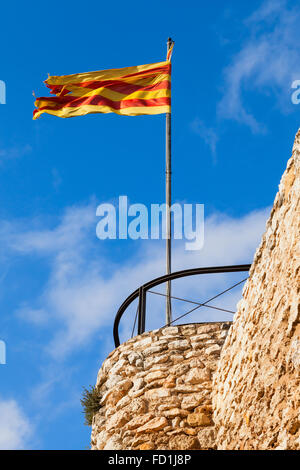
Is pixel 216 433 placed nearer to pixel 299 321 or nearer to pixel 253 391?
pixel 253 391

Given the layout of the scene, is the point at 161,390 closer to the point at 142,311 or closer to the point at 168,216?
the point at 142,311

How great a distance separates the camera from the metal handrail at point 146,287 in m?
8.23

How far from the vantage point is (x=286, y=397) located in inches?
192

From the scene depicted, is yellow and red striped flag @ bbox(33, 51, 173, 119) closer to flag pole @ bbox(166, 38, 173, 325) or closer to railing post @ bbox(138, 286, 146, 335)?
flag pole @ bbox(166, 38, 173, 325)

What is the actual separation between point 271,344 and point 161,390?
237cm

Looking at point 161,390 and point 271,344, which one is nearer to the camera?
point 271,344

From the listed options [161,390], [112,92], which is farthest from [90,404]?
[112,92]

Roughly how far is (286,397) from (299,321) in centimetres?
60

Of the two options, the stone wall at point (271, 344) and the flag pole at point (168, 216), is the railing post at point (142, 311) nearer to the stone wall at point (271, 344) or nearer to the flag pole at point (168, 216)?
the flag pole at point (168, 216)

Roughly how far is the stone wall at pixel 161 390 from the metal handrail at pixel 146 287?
18.5 inches

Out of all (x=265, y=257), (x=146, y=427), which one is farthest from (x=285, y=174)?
(x=146, y=427)

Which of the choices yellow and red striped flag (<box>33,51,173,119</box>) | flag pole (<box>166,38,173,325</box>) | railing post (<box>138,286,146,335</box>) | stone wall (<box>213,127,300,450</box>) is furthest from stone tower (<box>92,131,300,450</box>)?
yellow and red striped flag (<box>33,51,173,119</box>)

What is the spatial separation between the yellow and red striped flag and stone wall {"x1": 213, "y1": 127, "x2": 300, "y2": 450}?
586 cm

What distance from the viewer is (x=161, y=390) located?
7.32 meters
